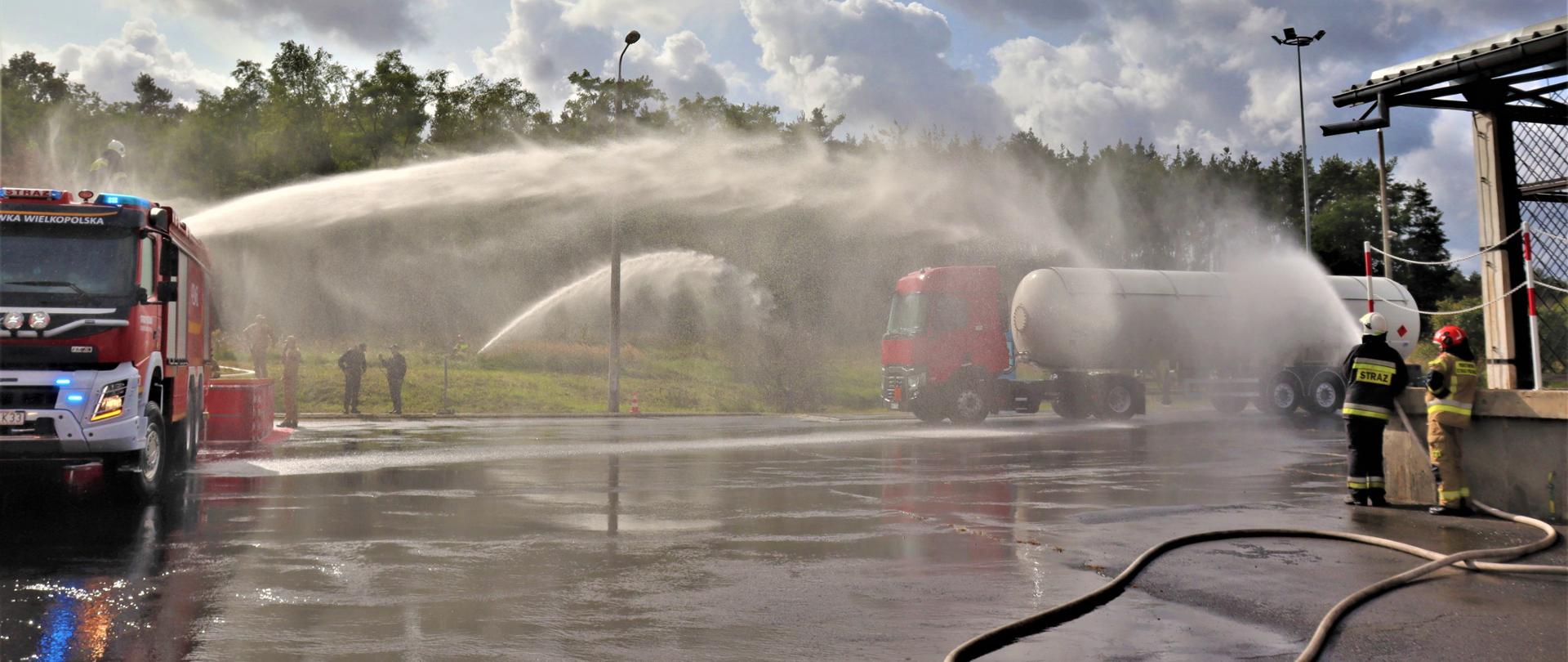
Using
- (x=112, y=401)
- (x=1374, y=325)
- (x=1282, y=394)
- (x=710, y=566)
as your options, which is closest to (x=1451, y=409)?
(x=1374, y=325)

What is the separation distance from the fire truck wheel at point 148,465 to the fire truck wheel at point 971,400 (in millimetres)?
16350

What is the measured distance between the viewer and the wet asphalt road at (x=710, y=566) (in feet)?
18.5

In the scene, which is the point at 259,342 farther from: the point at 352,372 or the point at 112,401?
the point at 112,401

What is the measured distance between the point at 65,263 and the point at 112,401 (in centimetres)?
138

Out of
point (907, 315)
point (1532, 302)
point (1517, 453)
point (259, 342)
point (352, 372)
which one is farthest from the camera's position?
point (352, 372)

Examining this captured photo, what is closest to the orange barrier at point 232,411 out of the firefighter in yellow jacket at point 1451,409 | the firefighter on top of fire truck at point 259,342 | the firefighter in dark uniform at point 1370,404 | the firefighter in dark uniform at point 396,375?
the firefighter on top of fire truck at point 259,342

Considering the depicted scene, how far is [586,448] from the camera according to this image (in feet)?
56.6

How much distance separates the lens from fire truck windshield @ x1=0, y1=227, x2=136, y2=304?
10.1 metres

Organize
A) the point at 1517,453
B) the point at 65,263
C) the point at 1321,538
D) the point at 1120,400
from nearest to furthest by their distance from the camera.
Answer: the point at 1321,538 → the point at 1517,453 → the point at 65,263 → the point at 1120,400

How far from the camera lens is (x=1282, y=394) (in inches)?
1049

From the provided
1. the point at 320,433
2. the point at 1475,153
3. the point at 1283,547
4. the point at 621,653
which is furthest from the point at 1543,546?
the point at 320,433

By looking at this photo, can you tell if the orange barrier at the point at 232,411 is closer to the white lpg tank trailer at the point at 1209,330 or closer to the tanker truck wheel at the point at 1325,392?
the white lpg tank trailer at the point at 1209,330

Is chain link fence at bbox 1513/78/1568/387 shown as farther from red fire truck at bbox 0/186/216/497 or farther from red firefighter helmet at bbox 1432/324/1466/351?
red fire truck at bbox 0/186/216/497

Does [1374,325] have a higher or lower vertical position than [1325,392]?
higher
